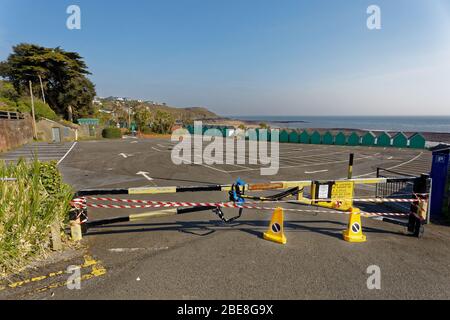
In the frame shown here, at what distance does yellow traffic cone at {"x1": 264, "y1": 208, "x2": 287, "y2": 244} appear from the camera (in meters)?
4.94

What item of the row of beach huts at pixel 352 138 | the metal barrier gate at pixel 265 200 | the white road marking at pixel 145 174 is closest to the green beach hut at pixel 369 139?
the row of beach huts at pixel 352 138

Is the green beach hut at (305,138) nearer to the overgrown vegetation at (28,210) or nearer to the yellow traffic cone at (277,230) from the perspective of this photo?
the yellow traffic cone at (277,230)

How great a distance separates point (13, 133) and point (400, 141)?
→ 40.9 metres

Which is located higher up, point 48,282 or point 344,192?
point 344,192

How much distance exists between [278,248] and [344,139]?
31.4 meters

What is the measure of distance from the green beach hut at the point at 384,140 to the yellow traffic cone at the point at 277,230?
3094cm

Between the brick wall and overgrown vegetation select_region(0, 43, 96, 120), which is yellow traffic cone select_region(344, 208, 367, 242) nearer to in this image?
the brick wall

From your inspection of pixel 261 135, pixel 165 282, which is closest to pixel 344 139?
pixel 261 135

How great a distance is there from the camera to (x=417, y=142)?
91.5ft

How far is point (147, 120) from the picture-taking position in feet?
160

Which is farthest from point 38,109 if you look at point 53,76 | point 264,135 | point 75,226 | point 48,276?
point 48,276

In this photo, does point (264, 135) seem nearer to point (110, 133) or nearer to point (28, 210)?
point (110, 133)

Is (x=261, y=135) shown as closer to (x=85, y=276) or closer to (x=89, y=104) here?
(x=85, y=276)

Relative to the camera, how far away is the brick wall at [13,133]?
1917 centimetres
